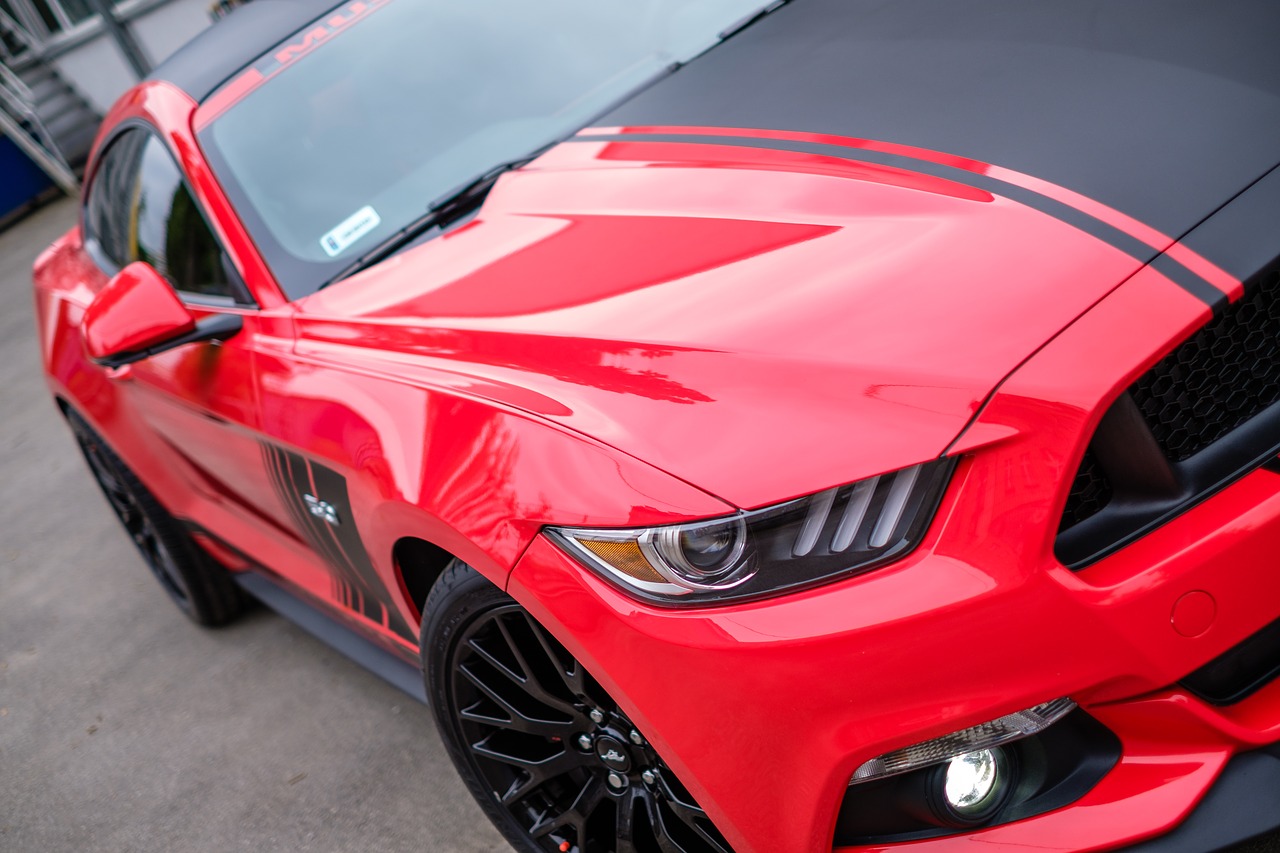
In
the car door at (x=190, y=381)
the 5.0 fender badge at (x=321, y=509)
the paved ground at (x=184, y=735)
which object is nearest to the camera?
the 5.0 fender badge at (x=321, y=509)

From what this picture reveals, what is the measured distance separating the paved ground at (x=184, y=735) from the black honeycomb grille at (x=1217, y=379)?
74 centimetres

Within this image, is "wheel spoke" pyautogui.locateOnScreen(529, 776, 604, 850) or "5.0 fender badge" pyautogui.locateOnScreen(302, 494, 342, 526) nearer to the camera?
"wheel spoke" pyautogui.locateOnScreen(529, 776, 604, 850)

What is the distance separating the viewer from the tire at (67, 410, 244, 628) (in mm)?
3336

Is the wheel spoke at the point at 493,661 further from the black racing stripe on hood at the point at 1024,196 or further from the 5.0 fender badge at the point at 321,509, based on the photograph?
the black racing stripe on hood at the point at 1024,196

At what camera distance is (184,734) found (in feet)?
9.94

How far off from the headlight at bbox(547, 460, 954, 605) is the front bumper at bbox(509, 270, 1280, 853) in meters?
0.02

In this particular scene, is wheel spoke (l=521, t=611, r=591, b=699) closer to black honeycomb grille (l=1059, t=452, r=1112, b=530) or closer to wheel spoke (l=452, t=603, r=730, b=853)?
wheel spoke (l=452, t=603, r=730, b=853)

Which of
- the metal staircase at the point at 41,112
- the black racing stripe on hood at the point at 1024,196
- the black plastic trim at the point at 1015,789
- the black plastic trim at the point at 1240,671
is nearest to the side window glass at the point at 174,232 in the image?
the black racing stripe on hood at the point at 1024,196

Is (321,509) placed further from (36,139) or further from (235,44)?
(36,139)

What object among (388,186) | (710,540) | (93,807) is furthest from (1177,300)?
(93,807)

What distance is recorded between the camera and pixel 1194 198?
1.40 meters

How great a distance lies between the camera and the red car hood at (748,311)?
1.32 metres

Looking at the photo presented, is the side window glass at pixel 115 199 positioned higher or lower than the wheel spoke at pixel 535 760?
higher

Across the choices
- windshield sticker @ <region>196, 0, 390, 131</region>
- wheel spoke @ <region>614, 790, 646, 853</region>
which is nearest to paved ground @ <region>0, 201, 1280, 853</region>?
wheel spoke @ <region>614, 790, 646, 853</region>
